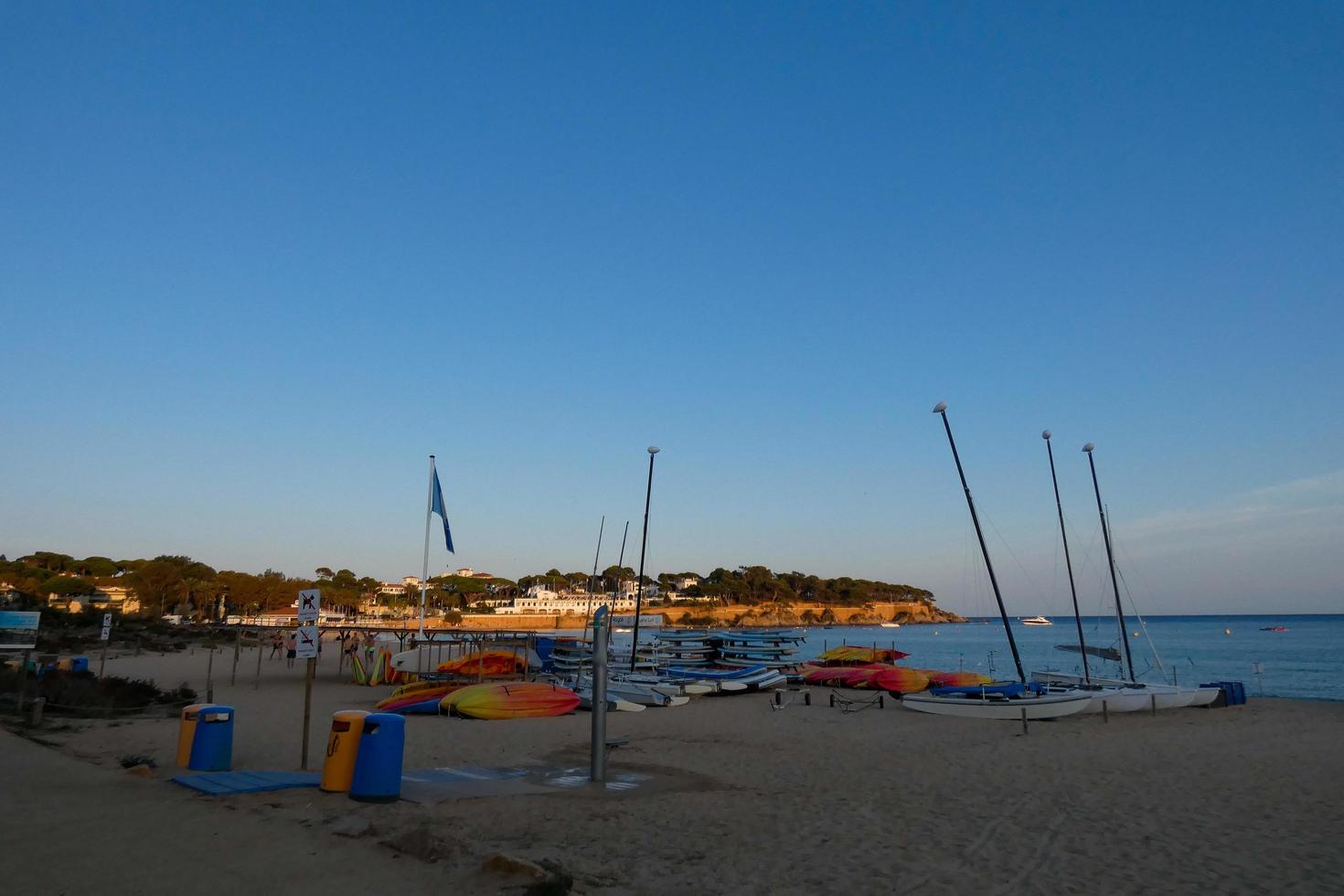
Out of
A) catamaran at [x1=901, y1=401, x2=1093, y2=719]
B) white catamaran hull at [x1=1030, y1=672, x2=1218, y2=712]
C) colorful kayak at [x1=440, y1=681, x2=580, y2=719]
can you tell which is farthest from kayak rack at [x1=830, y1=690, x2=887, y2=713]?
colorful kayak at [x1=440, y1=681, x2=580, y2=719]

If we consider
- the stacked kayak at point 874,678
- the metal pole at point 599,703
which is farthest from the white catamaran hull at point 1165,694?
the metal pole at point 599,703

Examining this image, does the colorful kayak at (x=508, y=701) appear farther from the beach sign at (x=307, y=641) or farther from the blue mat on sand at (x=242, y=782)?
the blue mat on sand at (x=242, y=782)

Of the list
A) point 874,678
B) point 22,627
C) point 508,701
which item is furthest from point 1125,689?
point 22,627

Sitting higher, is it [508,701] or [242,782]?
[242,782]

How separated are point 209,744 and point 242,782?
202 centimetres

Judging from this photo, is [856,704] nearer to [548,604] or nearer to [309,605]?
[309,605]

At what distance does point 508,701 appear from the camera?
2147cm

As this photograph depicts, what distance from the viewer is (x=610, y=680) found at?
98.8ft

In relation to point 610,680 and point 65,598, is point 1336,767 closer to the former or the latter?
point 610,680

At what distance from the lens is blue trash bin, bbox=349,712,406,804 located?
30.6ft

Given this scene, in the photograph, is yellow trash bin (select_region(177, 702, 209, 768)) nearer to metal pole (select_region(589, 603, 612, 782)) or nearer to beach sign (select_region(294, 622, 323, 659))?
beach sign (select_region(294, 622, 323, 659))

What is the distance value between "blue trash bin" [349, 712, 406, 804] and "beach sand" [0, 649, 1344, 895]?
0.25 m

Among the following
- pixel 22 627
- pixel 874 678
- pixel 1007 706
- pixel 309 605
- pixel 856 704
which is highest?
pixel 309 605

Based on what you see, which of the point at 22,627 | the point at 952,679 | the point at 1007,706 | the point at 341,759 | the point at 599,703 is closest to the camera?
the point at 341,759
